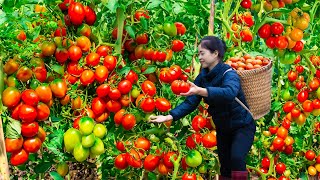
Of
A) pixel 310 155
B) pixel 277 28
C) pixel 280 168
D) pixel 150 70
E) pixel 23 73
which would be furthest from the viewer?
pixel 310 155

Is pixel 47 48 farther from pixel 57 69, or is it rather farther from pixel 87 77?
pixel 87 77

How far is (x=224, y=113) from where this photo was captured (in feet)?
8.98

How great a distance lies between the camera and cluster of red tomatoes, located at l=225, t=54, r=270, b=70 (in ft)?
9.44

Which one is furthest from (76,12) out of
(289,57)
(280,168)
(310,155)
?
(310,155)

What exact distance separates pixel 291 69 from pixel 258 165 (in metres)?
0.77

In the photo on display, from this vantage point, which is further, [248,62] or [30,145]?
[248,62]

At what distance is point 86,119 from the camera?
249 centimetres

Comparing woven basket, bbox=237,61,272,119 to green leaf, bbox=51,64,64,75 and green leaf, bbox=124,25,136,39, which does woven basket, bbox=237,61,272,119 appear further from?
green leaf, bbox=51,64,64,75

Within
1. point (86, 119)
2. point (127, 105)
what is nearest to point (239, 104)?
point (127, 105)

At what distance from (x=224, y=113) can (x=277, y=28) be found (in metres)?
0.71

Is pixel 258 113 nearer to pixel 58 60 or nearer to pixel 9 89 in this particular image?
pixel 58 60

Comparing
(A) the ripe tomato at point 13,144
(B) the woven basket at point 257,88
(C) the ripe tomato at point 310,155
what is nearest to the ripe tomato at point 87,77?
(A) the ripe tomato at point 13,144

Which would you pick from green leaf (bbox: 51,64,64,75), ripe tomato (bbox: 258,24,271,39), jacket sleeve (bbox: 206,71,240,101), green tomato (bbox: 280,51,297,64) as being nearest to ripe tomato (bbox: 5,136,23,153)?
green leaf (bbox: 51,64,64,75)

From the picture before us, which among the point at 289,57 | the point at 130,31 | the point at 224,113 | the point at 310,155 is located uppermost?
the point at 130,31
